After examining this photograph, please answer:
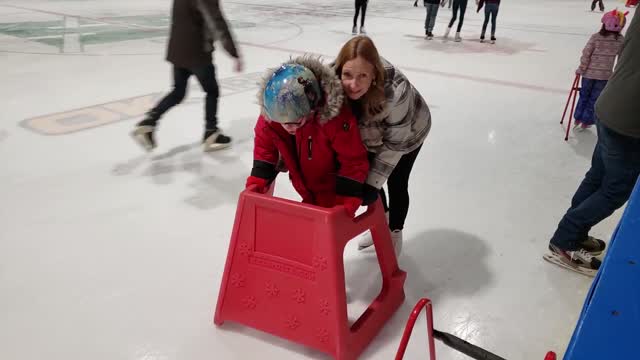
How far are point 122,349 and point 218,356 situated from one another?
10.9 inches

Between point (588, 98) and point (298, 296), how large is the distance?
8.75 ft

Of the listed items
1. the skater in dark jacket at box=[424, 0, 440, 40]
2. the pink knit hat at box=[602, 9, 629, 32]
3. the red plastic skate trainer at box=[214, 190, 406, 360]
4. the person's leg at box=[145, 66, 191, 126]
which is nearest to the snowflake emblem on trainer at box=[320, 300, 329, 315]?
the red plastic skate trainer at box=[214, 190, 406, 360]

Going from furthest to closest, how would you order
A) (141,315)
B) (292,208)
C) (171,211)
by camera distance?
(171,211) → (141,315) → (292,208)

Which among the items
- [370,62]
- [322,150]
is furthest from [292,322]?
[370,62]

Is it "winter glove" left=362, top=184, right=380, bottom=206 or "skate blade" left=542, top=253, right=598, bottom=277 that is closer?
"winter glove" left=362, top=184, right=380, bottom=206

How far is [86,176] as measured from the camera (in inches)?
92.1

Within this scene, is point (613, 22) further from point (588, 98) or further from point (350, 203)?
point (350, 203)

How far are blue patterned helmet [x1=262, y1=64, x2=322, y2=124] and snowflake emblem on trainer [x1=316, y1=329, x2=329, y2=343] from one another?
57 centimetres

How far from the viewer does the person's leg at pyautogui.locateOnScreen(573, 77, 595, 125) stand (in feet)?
9.77

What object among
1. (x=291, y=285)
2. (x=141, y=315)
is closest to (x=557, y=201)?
(x=291, y=285)

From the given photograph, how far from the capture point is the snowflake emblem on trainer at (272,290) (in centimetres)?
127

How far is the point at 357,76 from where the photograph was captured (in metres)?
1.16

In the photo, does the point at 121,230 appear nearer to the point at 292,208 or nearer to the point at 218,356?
the point at 218,356

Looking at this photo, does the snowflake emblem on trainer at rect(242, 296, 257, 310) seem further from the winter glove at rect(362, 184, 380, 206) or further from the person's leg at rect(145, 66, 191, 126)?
the person's leg at rect(145, 66, 191, 126)
